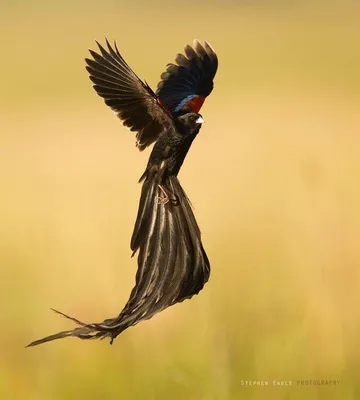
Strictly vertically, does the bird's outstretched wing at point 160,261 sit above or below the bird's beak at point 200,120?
below

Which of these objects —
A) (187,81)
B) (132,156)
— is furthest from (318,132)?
(132,156)

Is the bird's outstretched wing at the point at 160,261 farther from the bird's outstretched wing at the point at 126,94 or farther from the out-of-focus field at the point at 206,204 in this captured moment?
the bird's outstretched wing at the point at 126,94

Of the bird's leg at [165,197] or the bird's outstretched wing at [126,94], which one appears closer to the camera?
the bird's outstretched wing at [126,94]

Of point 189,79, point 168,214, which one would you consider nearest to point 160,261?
point 168,214

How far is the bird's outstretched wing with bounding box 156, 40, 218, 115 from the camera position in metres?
1.67

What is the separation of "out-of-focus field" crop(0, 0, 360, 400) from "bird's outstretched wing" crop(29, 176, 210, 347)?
0.14 ft

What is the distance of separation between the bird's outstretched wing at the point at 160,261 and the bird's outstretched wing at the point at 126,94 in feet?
0.52

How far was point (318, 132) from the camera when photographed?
5.80ft

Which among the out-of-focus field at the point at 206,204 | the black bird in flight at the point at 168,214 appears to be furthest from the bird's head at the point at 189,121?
the out-of-focus field at the point at 206,204

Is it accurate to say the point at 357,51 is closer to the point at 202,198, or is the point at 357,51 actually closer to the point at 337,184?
the point at 337,184

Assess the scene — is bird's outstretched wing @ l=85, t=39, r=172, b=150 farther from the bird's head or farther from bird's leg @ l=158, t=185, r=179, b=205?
bird's leg @ l=158, t=185, r=179, b=205

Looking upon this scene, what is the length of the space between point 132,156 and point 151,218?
177mm

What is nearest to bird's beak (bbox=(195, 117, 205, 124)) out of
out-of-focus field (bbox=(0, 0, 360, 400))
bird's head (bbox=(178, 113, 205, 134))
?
bird's head (bbox=(178, 113, 205, 134))

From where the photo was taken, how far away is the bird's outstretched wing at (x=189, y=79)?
1.67 meters
